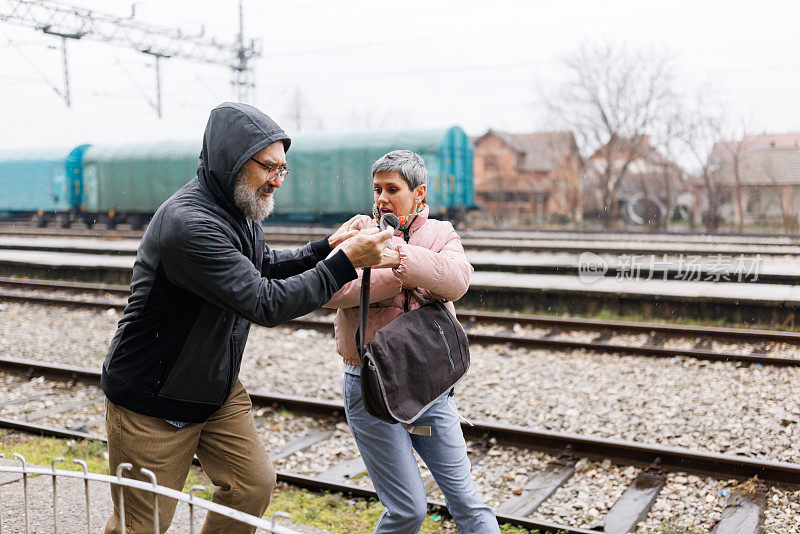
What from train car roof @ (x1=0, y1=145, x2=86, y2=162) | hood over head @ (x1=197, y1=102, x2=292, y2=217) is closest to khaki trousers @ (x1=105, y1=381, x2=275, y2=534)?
hood over head @ (x1=197, y1=102, x2=292, y2=217)

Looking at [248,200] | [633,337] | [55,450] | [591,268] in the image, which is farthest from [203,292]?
[591,268]

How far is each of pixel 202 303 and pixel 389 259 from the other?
2.27 feet

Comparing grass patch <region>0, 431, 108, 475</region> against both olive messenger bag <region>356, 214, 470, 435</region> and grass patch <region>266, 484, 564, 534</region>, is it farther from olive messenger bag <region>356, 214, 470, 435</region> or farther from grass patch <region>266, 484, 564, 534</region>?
olive messenger bag <region>356, 214, 470, 435</region>

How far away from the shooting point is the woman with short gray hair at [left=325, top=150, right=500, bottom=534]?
2.68 metres

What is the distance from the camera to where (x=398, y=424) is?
8.89 ft

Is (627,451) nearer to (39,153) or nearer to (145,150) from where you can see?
(145,150)

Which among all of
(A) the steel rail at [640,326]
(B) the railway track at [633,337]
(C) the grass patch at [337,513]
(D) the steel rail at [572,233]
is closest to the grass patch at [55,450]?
(C) the grass patch at [337,513]

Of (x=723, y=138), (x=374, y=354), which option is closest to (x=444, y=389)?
(x=374, y=354)

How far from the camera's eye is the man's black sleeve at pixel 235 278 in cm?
239

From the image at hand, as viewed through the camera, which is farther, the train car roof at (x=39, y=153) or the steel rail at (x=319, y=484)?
the train car roof at (x=39, y=153)

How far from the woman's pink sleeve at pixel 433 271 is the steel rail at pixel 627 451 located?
295 centimetres

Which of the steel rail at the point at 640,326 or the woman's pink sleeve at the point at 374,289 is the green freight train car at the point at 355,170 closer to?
the steel rail at the point at 640,326

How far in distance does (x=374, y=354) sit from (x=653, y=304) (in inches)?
348

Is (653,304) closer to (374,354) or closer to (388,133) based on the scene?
(374,354)
